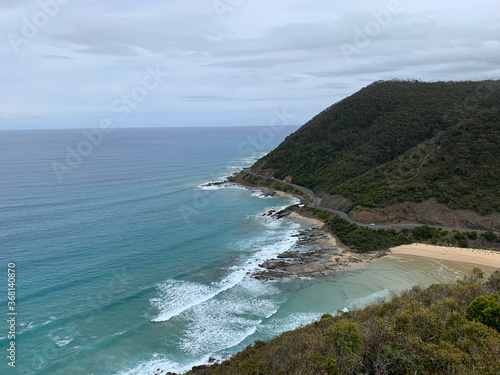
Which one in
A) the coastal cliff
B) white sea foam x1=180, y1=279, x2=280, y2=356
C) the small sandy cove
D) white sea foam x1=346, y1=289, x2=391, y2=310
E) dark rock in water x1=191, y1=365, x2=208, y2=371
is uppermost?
the coastal cliff

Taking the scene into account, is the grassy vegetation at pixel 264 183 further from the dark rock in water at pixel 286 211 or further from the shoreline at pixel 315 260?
the shoreline at pixel 315 260

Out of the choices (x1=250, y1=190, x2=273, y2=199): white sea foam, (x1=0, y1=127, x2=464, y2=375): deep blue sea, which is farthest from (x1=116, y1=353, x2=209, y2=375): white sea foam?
(x1=250, y1=190, x2=273, y2=199): white sea foam

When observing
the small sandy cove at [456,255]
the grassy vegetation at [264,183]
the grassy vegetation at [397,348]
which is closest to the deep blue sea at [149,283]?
the small sandy cove at [456,255]

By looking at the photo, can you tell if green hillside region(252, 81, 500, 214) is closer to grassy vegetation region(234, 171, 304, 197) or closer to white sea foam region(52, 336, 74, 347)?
grassy vegetation region(234, 171, 304, 197)

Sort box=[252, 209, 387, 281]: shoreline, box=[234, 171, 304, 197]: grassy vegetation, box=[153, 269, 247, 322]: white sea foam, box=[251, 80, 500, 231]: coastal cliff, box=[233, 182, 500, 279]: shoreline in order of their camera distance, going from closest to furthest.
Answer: box=[153, 269, 247, 322]: white sea foam → box=[252, 209, 387, 281]: shoreline → box=[233, 182, 500, 279]: shoreline → box=[251, 80, 500, 231]: coastal cliff → box=[234, 171, 304, 197]: grassy vegetation

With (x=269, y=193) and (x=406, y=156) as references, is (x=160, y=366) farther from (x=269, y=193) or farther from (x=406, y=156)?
(x=406, y=156)

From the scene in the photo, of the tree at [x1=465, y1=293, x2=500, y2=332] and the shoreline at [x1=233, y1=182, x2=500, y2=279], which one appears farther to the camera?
the shoreline at [x1=233, y1=182, x2=500, y2=279]
